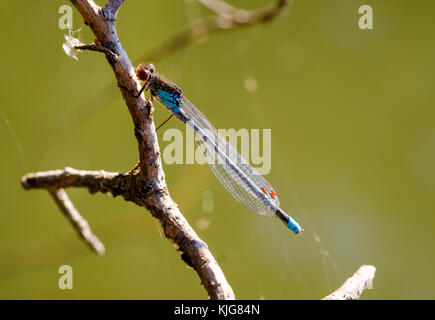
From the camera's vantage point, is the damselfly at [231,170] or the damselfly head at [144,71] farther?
the damselfly at [231,170]

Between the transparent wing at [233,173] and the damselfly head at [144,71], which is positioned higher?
the damselfly head at [144,71]

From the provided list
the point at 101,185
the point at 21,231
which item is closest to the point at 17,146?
the point at 21,231

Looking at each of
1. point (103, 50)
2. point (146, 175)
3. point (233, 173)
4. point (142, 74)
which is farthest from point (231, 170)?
point (103, 50)

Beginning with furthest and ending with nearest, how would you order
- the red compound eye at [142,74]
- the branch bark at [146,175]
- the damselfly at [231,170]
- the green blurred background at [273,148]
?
the green blurred background at [273,148] → the damselfly at [231,170] → the red compound eye at [142,74] → the branch bark at [146,175]

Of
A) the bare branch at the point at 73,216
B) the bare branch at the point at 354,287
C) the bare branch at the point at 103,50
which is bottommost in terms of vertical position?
the bare branch at the point at 354,287

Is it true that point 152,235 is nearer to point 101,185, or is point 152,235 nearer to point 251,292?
point 251,292

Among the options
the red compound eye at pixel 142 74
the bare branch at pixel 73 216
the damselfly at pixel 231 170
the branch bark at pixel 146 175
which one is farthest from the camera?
the damselfly at pixel 231 170

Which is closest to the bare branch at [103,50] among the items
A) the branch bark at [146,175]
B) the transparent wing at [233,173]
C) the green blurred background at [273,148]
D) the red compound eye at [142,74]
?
the branch bark at [146,175]

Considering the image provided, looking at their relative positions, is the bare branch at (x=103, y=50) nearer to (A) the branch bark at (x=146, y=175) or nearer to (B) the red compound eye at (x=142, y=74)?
(A) the branch bark at (x=146, y=175)

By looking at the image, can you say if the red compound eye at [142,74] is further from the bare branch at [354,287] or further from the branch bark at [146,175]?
the bare branch at [354,287]
